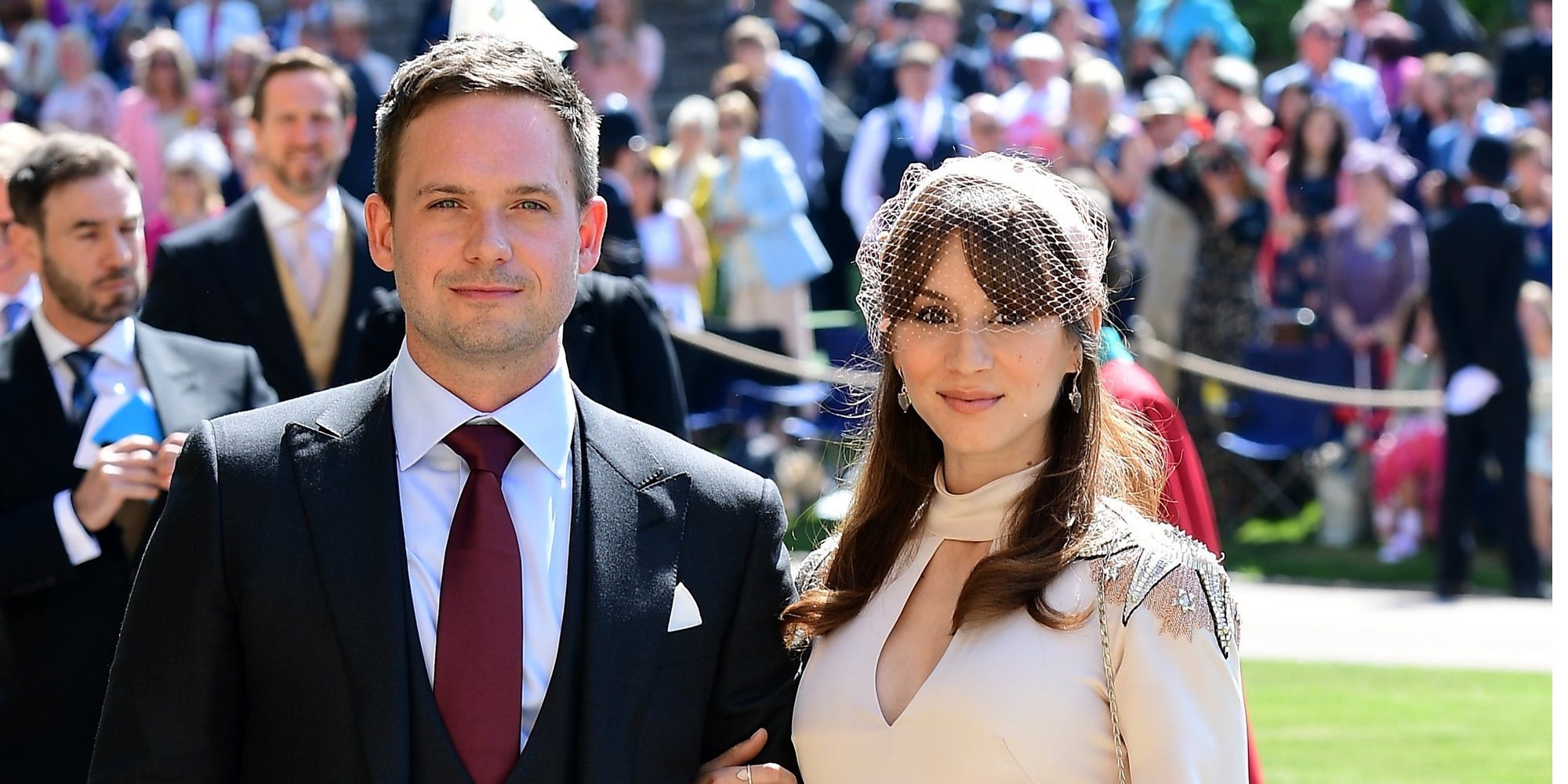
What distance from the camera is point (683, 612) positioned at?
119 inches

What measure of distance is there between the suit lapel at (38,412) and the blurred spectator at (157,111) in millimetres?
10083

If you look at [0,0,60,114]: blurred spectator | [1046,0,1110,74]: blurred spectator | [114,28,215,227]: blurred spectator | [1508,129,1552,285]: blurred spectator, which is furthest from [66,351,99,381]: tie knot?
[0,0,60,114]: blurred spectator

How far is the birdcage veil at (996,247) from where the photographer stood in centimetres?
325

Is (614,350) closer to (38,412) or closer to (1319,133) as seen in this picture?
(38,412)

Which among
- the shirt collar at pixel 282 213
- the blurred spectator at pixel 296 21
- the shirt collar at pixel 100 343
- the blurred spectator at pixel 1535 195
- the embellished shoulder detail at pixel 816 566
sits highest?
the blurred spectator at pixel 296 21

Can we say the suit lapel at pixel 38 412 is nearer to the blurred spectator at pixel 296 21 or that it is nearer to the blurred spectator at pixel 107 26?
the blurred spectator at pixel 296 21

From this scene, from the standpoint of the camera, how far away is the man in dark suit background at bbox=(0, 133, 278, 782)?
415 centimetres

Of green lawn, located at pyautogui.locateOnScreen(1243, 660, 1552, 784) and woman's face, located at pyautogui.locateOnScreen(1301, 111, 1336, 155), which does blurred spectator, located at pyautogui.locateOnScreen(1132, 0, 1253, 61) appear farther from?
green lawn, located at pyautogui.locateOnScreen(1243, 660, 1552, 784)

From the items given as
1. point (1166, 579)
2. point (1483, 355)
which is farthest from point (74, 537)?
point (1483, 355)

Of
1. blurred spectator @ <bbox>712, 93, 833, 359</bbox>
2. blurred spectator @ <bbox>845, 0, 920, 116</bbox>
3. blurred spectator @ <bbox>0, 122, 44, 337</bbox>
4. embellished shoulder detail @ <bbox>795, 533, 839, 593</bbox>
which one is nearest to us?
embellished shoulder detail @ <bbox>795, 533, 839, 593</bbox>

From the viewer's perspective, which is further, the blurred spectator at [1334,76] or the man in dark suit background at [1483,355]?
the blurred spectator at [1334,76]

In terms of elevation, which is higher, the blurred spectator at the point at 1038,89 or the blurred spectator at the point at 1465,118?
the blurred spectator at the point at 1038,89

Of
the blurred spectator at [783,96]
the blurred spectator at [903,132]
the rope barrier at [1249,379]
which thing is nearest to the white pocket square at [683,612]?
the rope barrier at [1249,379]

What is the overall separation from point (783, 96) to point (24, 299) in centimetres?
943
